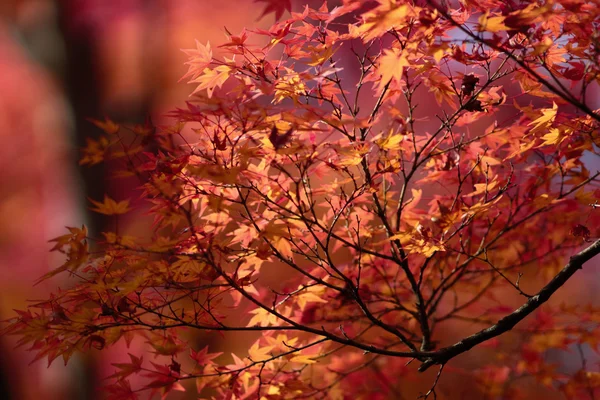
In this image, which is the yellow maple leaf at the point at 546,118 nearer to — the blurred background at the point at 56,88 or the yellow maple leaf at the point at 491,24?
the yellow maple leaf at the point at 491,24

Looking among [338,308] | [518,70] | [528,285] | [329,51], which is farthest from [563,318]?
[329,51]

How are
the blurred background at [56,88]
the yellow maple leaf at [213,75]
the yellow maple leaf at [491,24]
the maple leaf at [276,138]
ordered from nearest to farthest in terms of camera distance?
the yellow maple leaf at [491,24], the maple leaf at [276,138], the yellow maple leaf at [213,75], the blurred background at [56,88]

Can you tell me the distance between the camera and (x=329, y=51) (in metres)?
1.31

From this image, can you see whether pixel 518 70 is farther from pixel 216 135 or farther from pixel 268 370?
pixel 268 370

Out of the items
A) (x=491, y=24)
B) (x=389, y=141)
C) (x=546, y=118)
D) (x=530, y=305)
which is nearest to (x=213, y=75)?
(x=389, y=141)

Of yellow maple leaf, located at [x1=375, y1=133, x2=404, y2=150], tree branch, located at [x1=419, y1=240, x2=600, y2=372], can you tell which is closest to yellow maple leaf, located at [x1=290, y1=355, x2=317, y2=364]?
tree branch, located at [x1=419, y1=240, x2=600, y2=372]

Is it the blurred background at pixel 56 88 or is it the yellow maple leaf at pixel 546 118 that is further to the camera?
the blurred background at pixel 56 88

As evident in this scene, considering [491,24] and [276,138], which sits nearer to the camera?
[491,24]

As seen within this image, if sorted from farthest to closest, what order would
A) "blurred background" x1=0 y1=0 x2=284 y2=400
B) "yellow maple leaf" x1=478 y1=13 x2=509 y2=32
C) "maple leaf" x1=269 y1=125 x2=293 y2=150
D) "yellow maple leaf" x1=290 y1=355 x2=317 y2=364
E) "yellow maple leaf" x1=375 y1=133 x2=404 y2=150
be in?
1. "blurred background" x1=0 y1=0 x2=284 y2=400
2. "yellow maple leaf" x1=290 y1=355 x2=317 y2=364
3. "yellow maple leaf" x1=375 y1=133 x2=404 y2=150
4. "maple leaf" x1=269 y1=125 x2=293 y2=150
5. "yellow maple leaf" x1=478 y1=13 x2=509 y2=32

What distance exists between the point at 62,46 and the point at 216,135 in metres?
2.89

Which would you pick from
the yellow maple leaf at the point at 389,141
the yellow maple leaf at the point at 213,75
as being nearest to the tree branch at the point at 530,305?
the yellow maple leaf at the point at 389,141

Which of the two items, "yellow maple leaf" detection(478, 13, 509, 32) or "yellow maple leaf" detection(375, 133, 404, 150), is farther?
"yellow maple leaf" detection(375, 133, 404, 150)

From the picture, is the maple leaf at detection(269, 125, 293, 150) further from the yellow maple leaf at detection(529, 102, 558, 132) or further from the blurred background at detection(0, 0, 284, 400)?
the blurred background at detection(0, 0, 284, 400)

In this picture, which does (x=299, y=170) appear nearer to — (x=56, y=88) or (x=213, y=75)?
(x=213, y=75)
